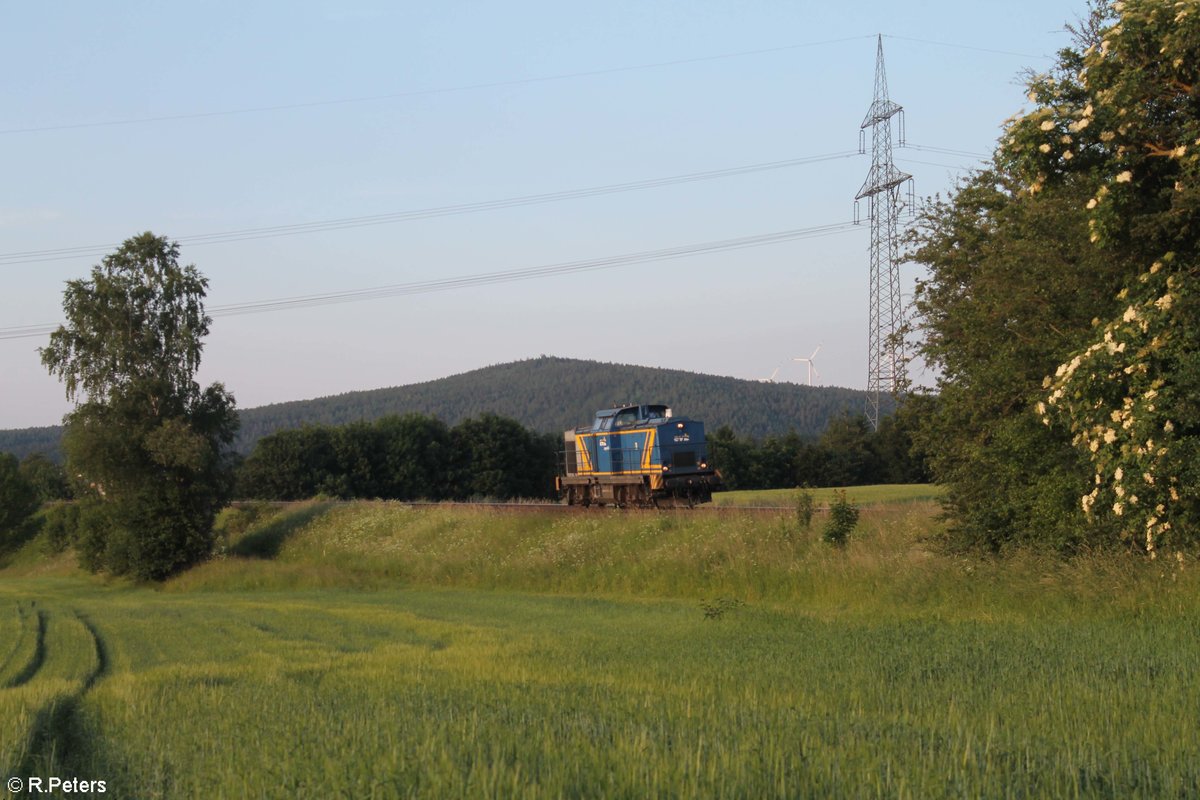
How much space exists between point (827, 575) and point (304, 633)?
1068 centimetres

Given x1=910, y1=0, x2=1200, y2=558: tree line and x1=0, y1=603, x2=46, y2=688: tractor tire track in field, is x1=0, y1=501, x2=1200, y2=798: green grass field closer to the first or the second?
x1=0, y1=603, x2=46, y2=688: tractor tire track in field

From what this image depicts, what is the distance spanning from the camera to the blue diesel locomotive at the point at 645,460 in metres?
38.0

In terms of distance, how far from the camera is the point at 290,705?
8711mm

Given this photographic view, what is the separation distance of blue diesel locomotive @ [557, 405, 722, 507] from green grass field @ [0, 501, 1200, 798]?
10.4 m

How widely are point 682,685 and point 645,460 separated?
29.3m

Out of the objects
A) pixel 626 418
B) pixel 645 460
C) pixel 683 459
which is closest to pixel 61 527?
pixel 626 418

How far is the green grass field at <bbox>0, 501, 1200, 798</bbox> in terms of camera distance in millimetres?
5348

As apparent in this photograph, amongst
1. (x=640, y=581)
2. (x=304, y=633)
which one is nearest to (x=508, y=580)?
(x=640, y=581)

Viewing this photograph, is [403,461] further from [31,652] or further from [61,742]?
[61,742]

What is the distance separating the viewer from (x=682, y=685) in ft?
30.8

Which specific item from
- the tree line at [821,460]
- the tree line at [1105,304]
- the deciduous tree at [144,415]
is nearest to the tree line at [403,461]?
the tree line at [821,460]

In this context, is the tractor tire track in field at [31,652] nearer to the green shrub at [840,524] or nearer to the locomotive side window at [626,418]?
the green shrub at [840,524]

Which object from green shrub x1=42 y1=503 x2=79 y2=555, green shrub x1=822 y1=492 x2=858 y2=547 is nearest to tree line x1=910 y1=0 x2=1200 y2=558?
green shrub x1=822 y1=492 x2=858 y2=547

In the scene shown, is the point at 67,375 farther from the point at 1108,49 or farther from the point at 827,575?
the point at 1108,49
